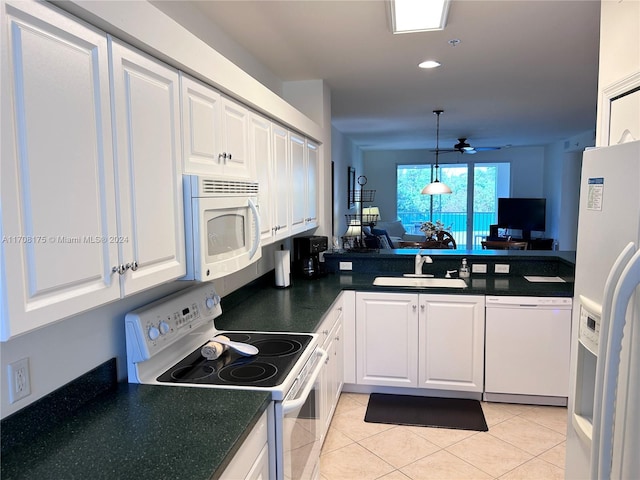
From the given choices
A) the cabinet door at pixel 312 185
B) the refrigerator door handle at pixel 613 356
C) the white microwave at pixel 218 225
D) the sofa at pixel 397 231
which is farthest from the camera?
the sofa at pixel 397 231

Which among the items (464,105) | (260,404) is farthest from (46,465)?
(464,105)

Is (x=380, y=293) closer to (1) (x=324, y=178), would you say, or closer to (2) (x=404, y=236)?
(1) (x=324, y=178)

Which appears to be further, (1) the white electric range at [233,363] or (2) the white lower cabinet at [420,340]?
(2) the white lower cabinet at [420,340]

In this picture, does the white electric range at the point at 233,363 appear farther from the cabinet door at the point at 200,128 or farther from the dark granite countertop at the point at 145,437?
the cabinet door at the point at 200,128

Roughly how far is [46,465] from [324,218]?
3062 mm

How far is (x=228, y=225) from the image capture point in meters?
1.88

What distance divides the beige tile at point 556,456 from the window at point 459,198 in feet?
26.2

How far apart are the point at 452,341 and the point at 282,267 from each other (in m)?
1.31

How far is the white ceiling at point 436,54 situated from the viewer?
8.01 ft

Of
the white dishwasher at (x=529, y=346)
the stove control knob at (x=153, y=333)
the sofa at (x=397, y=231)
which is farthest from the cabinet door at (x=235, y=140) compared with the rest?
the sofa at (x=397, y=231)

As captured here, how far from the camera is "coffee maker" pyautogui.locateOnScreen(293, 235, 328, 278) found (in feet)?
12.0

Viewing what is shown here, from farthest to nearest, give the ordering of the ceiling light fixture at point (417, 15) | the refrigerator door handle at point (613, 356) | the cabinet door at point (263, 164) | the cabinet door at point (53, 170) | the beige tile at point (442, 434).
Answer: the beige tile at point (442, 434) → the cabinet door at point (263, 164) → the ceiling light fixture at point (417, 15) → the refrigerator door handle at point (613, 356) → the cabinet door at point (53, 170)

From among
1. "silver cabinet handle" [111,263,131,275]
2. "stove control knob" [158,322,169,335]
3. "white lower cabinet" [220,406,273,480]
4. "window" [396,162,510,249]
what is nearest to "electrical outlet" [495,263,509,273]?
"white lower cabinet" [220,406,273,480]

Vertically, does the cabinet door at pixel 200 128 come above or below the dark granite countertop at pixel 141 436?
above
